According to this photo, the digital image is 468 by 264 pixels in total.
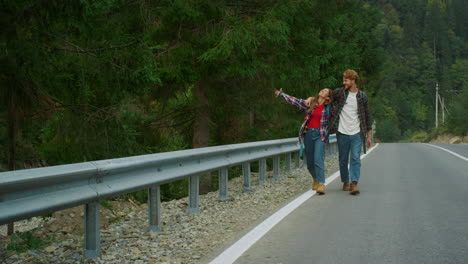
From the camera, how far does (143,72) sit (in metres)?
9.42

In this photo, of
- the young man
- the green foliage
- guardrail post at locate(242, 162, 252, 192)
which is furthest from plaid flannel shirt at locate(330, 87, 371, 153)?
the green foliage

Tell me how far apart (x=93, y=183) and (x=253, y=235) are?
6.49 ft

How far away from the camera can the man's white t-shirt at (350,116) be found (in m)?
9.63

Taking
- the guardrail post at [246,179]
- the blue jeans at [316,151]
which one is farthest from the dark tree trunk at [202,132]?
the blue jeans at [316,151]

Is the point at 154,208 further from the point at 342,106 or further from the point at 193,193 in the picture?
the point at 342,106

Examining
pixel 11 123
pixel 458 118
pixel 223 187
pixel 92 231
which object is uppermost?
pixel 11 123

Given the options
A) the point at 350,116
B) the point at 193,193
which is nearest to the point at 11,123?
the point at 193,193

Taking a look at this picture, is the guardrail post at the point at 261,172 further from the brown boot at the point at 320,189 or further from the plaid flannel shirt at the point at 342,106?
the plaid flannel shirt at the point at 342,106

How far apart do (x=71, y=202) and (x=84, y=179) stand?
12.6 inches

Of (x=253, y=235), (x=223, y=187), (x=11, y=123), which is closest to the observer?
(x=253, y=235)

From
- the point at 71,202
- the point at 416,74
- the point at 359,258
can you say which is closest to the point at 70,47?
the point at 71,202

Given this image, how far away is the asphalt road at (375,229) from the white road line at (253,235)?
0.28 feet

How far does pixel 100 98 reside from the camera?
10.5 metres

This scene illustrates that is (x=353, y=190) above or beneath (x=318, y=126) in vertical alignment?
beneath
